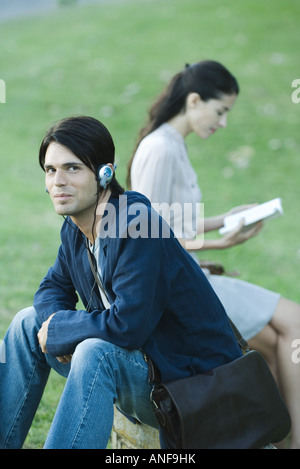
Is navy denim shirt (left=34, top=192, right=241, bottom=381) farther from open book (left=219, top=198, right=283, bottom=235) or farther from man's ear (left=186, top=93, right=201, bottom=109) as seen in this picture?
man's ear (left=186, top=93, right=201, bottom=109)

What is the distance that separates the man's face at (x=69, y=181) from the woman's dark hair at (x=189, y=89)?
1.00m

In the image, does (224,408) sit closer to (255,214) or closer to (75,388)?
(75,388)

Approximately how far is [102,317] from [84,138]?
0.61 meters

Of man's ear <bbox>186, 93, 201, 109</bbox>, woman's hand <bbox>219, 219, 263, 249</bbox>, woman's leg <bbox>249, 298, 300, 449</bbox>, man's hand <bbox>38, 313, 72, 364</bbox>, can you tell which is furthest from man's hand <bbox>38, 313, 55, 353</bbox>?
man's ear <bbox>186, 93, 201, 109</bbox>

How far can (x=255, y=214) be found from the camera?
10.6 feet

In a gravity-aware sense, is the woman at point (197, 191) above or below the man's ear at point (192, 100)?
below

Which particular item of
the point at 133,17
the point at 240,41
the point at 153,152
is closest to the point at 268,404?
the point at 153,152

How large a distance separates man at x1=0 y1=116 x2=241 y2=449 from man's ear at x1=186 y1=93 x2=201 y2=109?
1033mm

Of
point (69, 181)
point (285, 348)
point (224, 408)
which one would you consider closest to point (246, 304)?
point (285, 348)

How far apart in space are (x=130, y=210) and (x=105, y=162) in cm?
21

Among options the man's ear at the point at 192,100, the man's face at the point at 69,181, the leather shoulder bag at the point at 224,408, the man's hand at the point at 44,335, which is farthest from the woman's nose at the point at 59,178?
the man's ear at the point at 192,100

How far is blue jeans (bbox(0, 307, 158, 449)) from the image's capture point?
203 centimetres

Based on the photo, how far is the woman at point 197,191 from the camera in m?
2.95

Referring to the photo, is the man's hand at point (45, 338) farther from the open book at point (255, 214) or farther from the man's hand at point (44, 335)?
the open book at point (255, 214)
